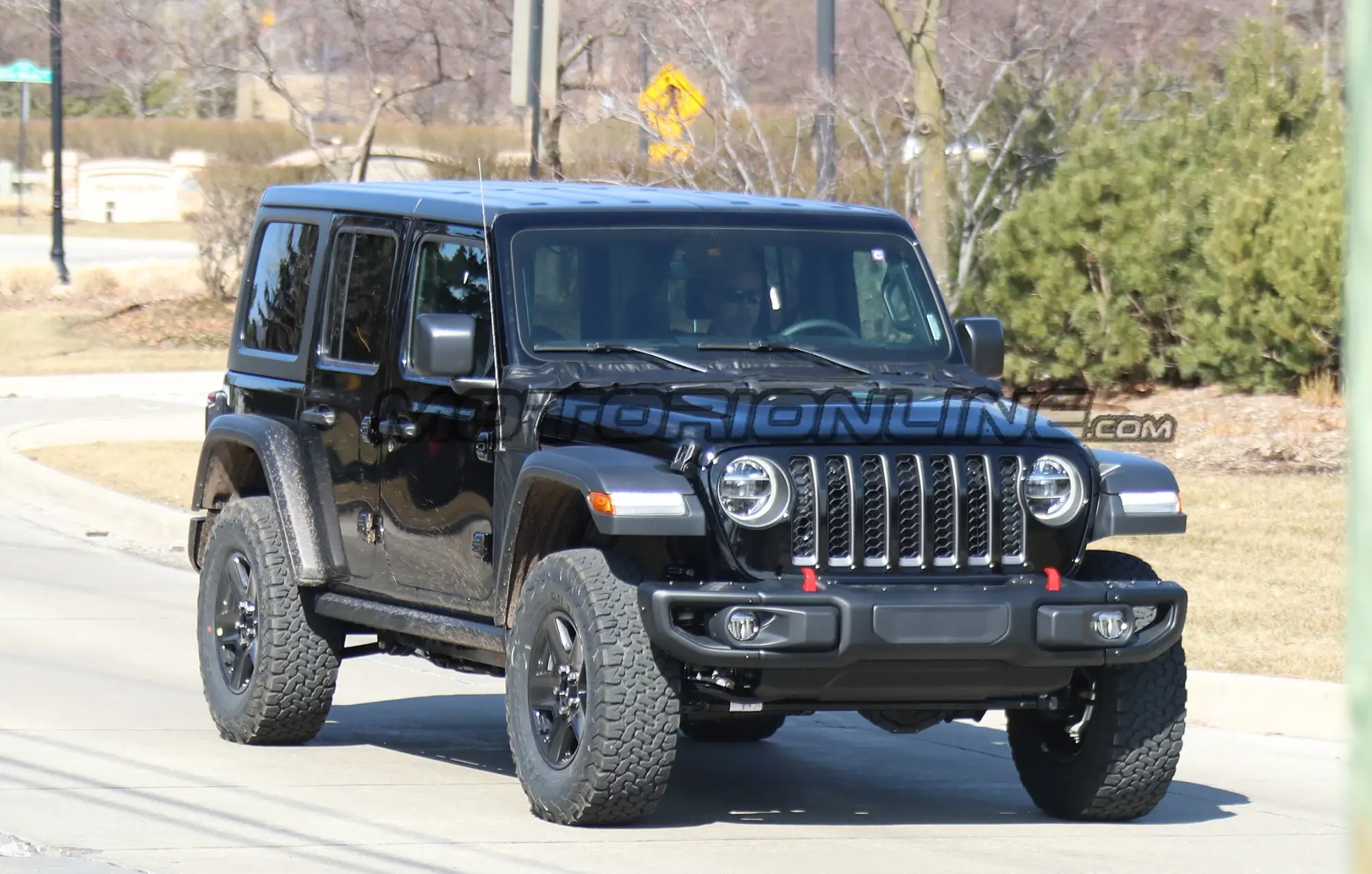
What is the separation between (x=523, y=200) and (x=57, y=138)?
2844 centimetres

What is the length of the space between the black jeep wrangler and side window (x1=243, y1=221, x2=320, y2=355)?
0.02 m

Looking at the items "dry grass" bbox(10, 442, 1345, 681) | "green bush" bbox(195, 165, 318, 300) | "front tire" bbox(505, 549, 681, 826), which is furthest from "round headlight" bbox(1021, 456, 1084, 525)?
"green bush" bbox(195, 165, 318, 300)

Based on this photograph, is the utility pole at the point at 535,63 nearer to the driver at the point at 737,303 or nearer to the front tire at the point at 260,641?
the front tire at the point at 260,641

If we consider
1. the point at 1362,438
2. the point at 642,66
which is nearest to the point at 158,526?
the point at 642,66

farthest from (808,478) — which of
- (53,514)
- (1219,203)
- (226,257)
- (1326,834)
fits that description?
(226,257)

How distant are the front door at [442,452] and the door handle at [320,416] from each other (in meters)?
0.38

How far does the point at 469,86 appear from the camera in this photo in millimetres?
33500

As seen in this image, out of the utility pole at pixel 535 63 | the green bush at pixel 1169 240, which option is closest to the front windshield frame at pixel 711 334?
the utility pole at pixel 535 63

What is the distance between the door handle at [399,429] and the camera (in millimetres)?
7449

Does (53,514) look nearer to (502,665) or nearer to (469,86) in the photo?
(502,665)

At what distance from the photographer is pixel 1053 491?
21.4 ft

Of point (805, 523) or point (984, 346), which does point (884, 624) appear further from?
point (984, 346)

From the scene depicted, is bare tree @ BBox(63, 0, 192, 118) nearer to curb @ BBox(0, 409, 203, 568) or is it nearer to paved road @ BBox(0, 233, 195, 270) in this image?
paved road @ BBox(0, 233, 195, 270)

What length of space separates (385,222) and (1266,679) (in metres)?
4.08
